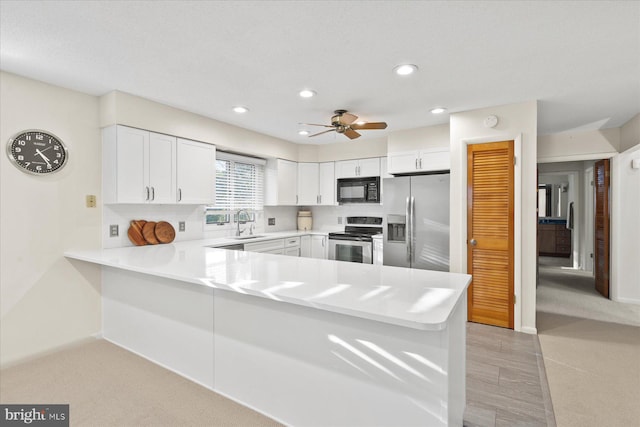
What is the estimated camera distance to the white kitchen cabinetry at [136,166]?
311 centimetres

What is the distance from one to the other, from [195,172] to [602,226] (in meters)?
5.87

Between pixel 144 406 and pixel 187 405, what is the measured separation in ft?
0.92

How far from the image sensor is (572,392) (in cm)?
227

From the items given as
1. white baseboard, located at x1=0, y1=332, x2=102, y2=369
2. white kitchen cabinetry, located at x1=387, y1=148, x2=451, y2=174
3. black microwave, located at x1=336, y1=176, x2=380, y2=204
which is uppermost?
white kitchen cabinetry, located at x1=387, y1=148, x2=451, y2=174

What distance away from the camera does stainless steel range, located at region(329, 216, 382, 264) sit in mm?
4773

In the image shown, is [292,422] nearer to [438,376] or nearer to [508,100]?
[438,376]

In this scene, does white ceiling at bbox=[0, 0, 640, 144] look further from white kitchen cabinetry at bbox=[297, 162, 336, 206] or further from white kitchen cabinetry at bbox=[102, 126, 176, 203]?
white kitchen cabinetry at bbox=[297, 162, 336, 206]

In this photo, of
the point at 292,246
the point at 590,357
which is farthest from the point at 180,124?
the point at 590,357

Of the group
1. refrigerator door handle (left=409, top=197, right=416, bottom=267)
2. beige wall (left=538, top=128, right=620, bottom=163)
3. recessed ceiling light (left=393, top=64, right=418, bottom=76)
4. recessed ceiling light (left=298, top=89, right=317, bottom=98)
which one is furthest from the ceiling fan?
beige wall (left=538, top=128, right=620, bottom=163)

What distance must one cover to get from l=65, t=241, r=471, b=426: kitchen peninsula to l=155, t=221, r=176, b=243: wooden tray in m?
0.95

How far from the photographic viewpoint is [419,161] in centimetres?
429

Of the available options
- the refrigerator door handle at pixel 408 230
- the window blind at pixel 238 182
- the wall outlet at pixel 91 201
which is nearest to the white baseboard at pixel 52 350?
the wall outlet at pixel 91 201

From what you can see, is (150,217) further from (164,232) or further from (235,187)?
(235,187)

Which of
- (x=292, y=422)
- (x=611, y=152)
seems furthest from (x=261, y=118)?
(x=611, y=152)
